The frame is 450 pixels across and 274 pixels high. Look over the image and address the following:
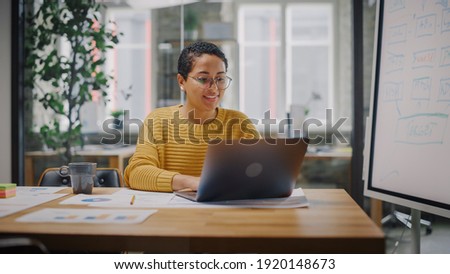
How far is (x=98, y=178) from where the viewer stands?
180cm

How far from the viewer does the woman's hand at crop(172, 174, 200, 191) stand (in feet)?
4.64

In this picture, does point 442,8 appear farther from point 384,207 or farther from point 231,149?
point 384,207

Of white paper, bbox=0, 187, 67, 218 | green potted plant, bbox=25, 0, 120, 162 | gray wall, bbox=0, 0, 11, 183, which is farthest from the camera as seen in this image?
green potted plant, bbox=25, 0, 120, 162

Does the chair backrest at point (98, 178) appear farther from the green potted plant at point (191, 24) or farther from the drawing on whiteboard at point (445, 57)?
the green potted plant at point (191, 24)

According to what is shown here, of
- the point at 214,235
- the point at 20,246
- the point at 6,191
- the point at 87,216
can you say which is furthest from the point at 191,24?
the point at 20,246

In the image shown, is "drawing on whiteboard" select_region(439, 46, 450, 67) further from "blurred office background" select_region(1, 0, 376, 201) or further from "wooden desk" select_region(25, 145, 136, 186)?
"blurred office background" select_region(1, 0, 376, 201)

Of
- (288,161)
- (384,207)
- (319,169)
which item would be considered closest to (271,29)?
(319,169)

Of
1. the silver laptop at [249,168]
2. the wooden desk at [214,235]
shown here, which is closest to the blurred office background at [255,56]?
the silver laptop at [249,168]

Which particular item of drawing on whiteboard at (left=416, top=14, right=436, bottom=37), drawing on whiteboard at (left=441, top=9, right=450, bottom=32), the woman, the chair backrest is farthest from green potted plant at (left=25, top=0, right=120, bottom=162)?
drawing on whiteboard at (left=441, top=9, right=450, bottom=32)

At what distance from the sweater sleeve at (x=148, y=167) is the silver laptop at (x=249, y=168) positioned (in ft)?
0.61

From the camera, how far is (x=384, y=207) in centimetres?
383

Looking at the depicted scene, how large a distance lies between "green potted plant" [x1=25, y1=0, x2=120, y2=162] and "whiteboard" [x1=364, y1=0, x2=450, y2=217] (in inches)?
82.2

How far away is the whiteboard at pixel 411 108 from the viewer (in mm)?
1489
